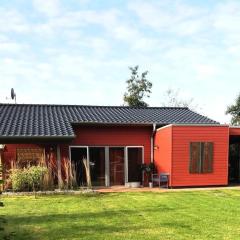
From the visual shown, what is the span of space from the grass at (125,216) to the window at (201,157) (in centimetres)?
257

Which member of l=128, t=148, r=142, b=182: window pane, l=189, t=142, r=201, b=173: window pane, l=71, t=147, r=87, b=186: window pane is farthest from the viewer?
l=128, t=148, r=142, b=182: window pane

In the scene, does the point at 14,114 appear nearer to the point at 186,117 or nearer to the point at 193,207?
the point at 186,117

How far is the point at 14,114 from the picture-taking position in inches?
731

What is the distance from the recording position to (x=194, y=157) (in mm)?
16719

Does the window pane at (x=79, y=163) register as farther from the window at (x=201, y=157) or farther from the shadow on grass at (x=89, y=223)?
the shadow on grass at (x=89, y=223)

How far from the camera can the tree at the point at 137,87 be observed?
35531 mm

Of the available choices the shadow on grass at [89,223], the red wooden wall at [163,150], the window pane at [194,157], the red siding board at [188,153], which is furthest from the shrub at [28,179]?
the window pane at [194,157]

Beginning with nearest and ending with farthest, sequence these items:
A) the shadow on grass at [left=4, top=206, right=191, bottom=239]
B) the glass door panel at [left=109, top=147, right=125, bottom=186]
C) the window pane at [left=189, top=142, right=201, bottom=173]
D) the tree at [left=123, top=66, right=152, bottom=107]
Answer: the shadow on grass at [left=4, top=206, right=191, bottom=239]
the window pane at [left=189, top=142, right=201, bottom=173]
the glass door panel at [left=109, top=147, right=125, bottom=186]
the tree at [left=123, top=66, right=152, bottom=107]

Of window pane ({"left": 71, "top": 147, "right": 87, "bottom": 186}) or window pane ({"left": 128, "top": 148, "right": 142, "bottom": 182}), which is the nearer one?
window pane ({"left": 71, "top": 147, "right": 87, "bottom": 186})

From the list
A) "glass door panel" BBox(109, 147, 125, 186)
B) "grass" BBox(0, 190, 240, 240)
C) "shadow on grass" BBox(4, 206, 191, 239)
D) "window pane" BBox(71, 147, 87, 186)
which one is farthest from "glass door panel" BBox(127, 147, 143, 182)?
"shadow on grass" BBox(4, 206, 191, 239)

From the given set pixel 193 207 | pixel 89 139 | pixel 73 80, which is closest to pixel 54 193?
pixel 89 139

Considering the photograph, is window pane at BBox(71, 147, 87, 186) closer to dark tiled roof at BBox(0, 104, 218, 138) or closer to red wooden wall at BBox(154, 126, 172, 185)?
dark tiled roof at BBox(0, 104, 218, 138)

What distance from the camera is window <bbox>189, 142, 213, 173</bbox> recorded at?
1669cm

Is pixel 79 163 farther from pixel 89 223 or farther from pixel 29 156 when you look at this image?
pixel 89 223
